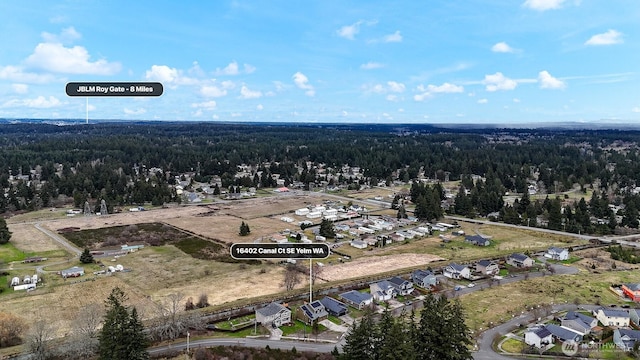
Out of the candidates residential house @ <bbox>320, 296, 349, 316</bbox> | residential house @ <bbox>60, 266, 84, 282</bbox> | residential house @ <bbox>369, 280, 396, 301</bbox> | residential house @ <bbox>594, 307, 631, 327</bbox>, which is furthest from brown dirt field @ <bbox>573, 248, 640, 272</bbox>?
residential house @ <bbox>60, 266, 84, 282</bbox>

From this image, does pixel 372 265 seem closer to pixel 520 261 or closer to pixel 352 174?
pixel 520 261

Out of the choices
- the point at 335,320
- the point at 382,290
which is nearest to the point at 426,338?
the point at 335,320

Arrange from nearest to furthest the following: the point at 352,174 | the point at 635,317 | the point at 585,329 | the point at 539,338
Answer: the point at 539,338
the point at 585,329
the point at 635,317
the point at 352,174

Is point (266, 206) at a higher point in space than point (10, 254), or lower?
higher

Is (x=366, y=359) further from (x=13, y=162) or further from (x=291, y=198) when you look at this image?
(x=13, y=162)

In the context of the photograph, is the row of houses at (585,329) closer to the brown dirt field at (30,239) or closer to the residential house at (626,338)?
the residential house at (626,338)

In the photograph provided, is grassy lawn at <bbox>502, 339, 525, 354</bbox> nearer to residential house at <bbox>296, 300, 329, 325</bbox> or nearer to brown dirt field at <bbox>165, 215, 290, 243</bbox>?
residential house at <bbox>296, 300, 329, 325</bbox>

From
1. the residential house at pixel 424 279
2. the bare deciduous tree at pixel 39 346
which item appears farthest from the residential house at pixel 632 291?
the bare deciduous tree at pixel 39 346

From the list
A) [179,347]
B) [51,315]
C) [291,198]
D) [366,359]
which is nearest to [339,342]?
[366,359]
